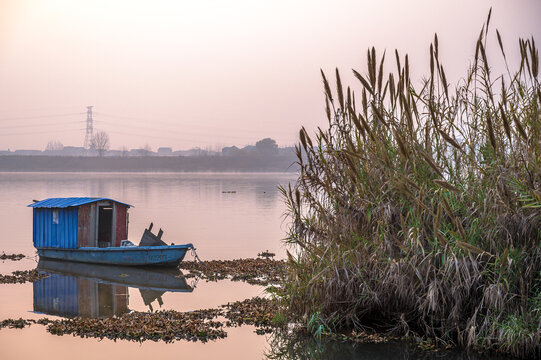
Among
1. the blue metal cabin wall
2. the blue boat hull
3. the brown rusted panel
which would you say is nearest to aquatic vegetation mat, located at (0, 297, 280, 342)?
the blue boat hull

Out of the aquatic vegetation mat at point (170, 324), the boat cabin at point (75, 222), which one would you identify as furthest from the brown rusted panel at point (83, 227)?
the aquatic vegetation mat at point (170, 324)

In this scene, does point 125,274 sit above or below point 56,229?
below

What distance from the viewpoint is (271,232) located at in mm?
36781

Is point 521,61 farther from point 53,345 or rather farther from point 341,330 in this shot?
point 53,345

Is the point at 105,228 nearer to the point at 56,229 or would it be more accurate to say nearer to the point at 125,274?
the point at 56,229

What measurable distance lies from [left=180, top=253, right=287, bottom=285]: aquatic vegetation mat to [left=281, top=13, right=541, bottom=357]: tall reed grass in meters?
6.63

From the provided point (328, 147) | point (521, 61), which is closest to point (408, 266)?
point (328, 147)

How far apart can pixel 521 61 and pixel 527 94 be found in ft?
1.93

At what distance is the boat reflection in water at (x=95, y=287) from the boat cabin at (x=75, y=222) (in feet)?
2.61

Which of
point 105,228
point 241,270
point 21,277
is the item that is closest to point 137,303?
point 241,270

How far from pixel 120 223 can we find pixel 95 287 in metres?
5.63

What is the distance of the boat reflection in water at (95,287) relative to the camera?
1469cm

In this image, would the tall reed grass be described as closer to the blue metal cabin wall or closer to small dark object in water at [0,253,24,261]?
the blue metal cabin wall

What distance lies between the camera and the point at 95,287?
17609mm
